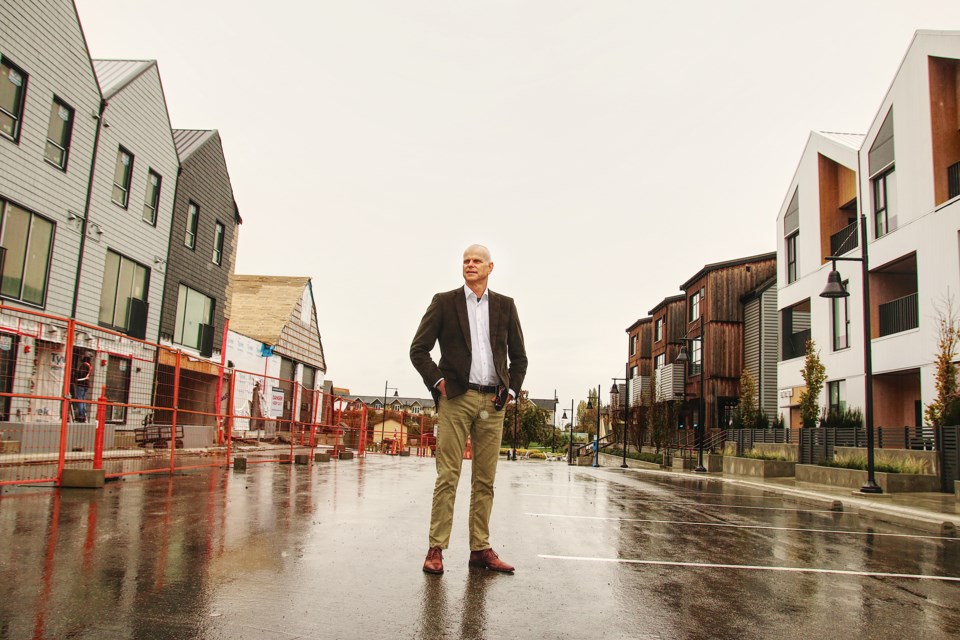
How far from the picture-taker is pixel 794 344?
27953 mm

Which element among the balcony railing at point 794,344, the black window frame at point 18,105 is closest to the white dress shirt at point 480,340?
the black window frame at point 18,105

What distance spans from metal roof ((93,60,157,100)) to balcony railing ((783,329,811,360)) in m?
25.3

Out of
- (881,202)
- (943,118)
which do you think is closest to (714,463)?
(881,202)

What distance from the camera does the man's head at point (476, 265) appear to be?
16.3ft

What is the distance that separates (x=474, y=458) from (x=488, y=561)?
2.26 feet

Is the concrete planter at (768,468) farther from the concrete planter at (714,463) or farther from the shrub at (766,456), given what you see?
the concrete planter at (714,463)

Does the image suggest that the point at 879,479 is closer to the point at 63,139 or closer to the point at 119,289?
the point at 119,289

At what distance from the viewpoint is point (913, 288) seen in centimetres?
2181

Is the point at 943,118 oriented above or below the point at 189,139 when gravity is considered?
below

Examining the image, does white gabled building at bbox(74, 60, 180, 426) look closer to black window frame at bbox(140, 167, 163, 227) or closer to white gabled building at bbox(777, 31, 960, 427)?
black window frame at bbox(140, 167, 163, 227)

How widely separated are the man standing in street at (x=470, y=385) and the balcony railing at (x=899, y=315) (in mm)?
18693

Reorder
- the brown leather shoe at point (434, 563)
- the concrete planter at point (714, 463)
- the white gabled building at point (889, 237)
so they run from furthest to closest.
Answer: the concrete planter at point (714, 463) < the white gabled building at point (889, 237) < the brown leather shoe at point (434, 563)

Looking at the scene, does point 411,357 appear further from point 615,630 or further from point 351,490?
point 351,490

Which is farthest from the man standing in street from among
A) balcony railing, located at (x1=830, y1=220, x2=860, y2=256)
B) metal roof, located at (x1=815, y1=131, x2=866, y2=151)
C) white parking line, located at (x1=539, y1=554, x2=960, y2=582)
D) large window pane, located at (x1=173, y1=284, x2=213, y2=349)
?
metal roof, located at (x1=815, y1=131, x2=866, y2=151)
